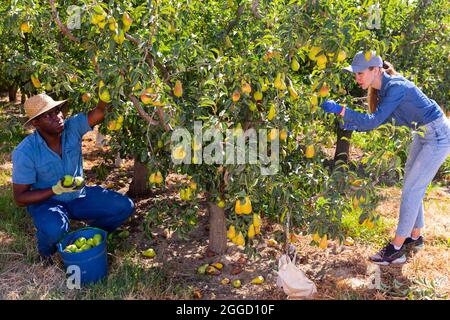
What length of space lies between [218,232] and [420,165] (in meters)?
1.44

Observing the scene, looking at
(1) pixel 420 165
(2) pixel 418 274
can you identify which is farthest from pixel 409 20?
(2) pixel 418 274

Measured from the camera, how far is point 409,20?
4.25 m

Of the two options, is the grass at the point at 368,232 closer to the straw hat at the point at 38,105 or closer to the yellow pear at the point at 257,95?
Result: the yellow pear at the point at 257,95

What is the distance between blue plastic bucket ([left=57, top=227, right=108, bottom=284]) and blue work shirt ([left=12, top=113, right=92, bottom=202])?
1.22ft

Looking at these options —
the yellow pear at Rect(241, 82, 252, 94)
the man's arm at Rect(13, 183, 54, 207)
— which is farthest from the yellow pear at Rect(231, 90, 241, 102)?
the man's arm at Rect(13, 183, 54, 207)

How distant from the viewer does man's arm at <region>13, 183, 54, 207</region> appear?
3.02 m

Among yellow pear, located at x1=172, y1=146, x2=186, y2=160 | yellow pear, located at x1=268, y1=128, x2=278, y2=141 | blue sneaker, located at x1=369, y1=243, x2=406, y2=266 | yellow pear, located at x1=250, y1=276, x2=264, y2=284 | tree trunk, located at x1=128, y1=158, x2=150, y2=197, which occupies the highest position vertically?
yellow pear, located at x1=268, y1=128, x2=278, y2=141

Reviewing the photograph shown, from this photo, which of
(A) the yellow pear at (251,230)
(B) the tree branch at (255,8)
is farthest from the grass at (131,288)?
(B) the tree branch at (255,8)

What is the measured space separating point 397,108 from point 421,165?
418 millimetres

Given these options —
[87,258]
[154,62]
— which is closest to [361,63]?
[154,62]

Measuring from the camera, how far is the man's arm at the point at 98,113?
3.05 meters

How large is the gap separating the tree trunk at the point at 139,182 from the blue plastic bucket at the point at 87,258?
1209 mm

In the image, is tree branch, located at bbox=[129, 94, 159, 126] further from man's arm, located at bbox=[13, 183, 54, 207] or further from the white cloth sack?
the white cloth sack

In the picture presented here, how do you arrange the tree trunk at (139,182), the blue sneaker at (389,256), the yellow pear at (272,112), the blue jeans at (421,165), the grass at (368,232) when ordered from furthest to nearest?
the tree trunk at (139,182)
the grass at (368,232)
the blue sneaker at (389,256)
the blue jeans at (421,165)
the yellow pear at (272,112)
